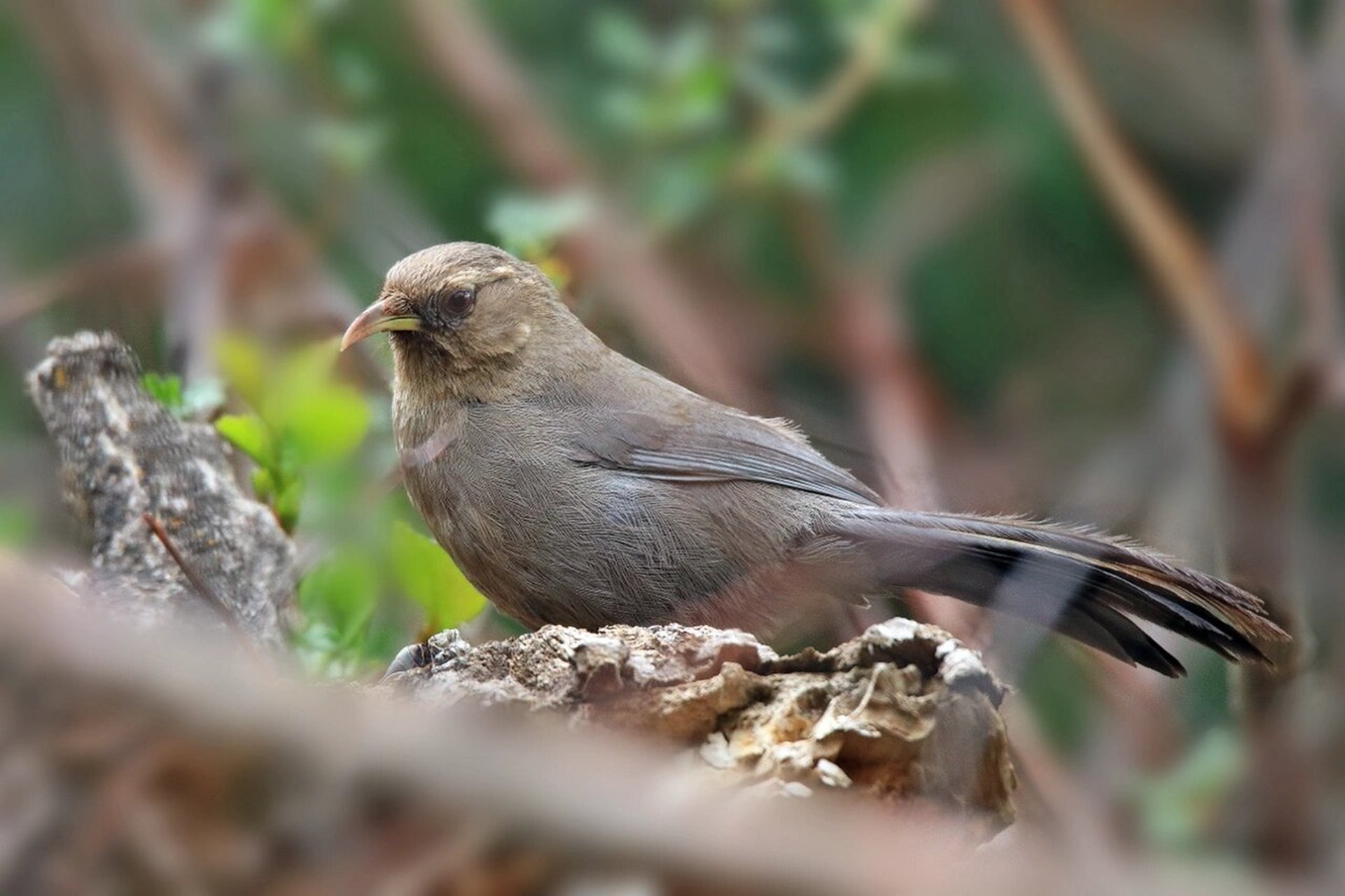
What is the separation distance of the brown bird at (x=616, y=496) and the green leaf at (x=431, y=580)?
8 centimetres

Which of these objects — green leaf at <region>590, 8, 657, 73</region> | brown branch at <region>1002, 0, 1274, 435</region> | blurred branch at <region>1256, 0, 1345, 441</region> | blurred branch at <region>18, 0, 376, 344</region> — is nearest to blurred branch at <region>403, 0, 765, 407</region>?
Answer: green leaf at <region>590, 8, 657, 73</region>

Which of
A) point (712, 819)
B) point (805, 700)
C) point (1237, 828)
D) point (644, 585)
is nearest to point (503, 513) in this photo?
point (644, 585)

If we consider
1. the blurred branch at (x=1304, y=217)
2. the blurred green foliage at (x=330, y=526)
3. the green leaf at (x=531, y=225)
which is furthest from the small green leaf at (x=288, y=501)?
the blurred branch at (x=1304, y=217)

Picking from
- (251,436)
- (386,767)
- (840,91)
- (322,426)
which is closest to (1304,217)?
(840,91)

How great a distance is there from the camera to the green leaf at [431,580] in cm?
353

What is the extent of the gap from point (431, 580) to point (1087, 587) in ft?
4.45

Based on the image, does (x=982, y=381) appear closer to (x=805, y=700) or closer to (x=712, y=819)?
(x=805, y=700)

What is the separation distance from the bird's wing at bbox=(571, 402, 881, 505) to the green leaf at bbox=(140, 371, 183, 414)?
0.89 metres

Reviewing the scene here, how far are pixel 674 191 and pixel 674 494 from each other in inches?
92.8

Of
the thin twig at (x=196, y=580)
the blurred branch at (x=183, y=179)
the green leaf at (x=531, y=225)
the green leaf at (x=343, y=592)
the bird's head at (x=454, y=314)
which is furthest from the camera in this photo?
the blurred branch at (x=183, y=179)

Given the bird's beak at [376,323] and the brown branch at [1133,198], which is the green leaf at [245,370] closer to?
the bird's beak at [376,323]

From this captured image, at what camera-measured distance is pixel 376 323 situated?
404 centimetres

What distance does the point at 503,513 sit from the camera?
12.3 feet

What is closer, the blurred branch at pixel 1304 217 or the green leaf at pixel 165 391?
the green leaf at pixel 165 391
